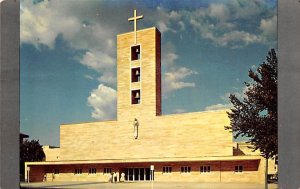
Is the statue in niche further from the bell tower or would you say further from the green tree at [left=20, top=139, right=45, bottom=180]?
the green tree at [left=20, top=139, right=45, bottom=180]

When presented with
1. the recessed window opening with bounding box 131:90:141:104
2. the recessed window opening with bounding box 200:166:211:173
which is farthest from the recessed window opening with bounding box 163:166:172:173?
the recessed window opening with bounding box 131:90:141:104

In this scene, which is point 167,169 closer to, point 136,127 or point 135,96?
point 136,127

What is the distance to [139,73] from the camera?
38188mm

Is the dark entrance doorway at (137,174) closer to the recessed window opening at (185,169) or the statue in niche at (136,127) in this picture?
the statue in niche at (136,127)

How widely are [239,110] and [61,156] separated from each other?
85.6 ft

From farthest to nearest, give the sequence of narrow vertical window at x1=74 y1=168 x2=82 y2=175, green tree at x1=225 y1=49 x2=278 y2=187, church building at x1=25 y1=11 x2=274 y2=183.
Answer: narrow vertical window at x1=74 y1=168 x2=82 y2=175 → church building at x1=25 y1=11 x2=274 y2=183 → green tree at x1=225 y1=49 x2=278 y2=187

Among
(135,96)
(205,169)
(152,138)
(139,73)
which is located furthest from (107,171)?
(139,73)

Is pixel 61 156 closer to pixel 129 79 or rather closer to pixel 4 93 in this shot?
pixel 129 79

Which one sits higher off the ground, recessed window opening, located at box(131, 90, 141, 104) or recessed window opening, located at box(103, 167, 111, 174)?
recessed window opening, located at box(131, 90, 141, 104)

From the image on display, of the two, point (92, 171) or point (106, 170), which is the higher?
point (106, 170)

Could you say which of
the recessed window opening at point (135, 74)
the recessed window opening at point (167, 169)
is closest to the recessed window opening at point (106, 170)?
the recessed window opening at point (167, 169)

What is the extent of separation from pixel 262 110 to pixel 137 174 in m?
19.1

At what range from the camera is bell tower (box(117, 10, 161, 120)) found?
36.4 metres

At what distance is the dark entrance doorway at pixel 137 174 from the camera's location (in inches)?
1395
